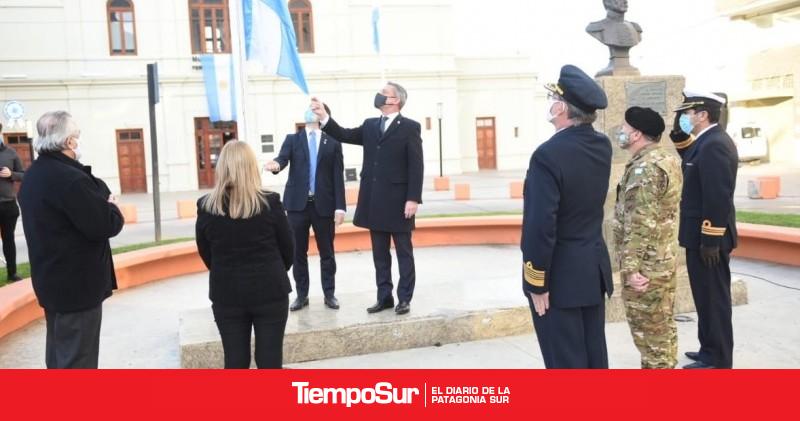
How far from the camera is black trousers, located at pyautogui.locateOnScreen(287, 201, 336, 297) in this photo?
584cm

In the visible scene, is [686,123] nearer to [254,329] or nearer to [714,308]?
[714,308]

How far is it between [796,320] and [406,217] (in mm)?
3488

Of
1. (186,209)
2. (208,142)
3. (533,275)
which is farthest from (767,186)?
(208,142)

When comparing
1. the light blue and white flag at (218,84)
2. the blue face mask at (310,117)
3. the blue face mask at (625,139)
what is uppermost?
the light blue and white flag at (218,84)

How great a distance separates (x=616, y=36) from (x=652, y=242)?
3.51 m

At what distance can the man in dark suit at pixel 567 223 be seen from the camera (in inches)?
133

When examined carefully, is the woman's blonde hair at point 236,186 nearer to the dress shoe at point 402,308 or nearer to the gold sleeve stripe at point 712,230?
the dress shoe at point 402,308

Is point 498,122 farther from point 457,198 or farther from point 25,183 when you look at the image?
point 25,183

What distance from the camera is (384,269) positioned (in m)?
5.64

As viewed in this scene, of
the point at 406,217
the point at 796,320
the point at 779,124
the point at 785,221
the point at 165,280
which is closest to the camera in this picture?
the point at 406,217

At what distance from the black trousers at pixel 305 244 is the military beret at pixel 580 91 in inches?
112

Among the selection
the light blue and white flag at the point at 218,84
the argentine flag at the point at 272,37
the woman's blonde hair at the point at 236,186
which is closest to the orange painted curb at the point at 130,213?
the light blue and white flag at the point at 218,84

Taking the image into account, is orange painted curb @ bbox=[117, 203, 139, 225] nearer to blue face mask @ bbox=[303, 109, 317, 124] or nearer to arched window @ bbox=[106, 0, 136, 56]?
blue face mask @ bbox=[303, 109, 317, 124]

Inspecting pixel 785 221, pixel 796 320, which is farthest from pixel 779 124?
pixel 796 320
